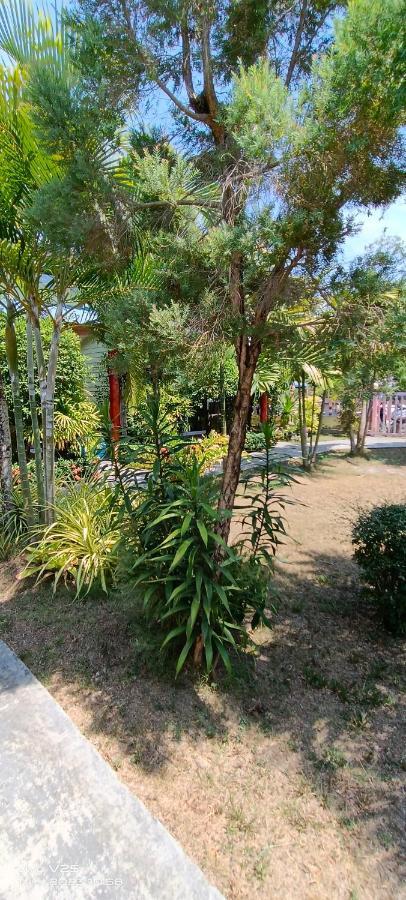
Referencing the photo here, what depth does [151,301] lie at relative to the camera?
2322 millimetres

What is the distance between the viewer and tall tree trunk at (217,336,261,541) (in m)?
2.49

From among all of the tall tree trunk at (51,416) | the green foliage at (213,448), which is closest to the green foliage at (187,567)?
the tall tree trunk at (51,416)

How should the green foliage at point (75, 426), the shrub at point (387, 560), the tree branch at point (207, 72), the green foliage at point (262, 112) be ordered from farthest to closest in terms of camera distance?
1. the green foliage at point (75, 426)
2. the shrub at point (387, 560)
3. the tree branch at point (207, 72)
4. the green foliage at point (262, 112)

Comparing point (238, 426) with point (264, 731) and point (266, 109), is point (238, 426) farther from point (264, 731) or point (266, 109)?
Answer: point (264, 731)

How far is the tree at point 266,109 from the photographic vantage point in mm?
1701

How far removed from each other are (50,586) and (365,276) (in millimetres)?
3502

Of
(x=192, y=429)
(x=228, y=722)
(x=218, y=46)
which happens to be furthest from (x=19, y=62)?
(x=192, y=429)

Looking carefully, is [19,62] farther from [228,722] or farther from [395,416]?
[395,416]

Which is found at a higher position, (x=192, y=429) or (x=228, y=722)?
(x=192, y=429)

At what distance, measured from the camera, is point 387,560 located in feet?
9.70

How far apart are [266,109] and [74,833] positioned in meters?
2.97

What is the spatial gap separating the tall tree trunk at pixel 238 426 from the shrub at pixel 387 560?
110 cm

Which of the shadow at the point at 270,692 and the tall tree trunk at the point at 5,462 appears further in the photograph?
the tall tree trunk at the point at 5,462

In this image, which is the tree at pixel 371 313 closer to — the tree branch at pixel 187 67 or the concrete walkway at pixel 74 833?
the tree branch at pixel 187 67
